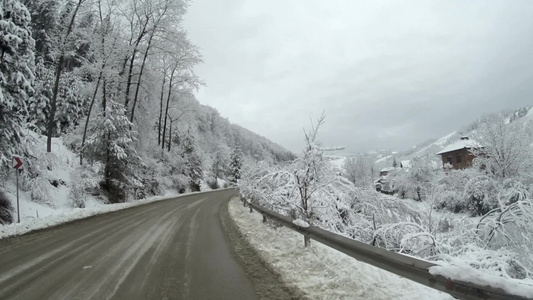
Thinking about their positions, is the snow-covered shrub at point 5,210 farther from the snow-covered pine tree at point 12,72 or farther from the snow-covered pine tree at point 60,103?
the snow-covered pine tree at point 60,103

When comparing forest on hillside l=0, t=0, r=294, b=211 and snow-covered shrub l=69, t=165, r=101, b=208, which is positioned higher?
forest on hillside l=0, t=0, r=294, b=211

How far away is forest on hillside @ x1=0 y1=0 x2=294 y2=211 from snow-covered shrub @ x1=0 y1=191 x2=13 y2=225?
0.86 meters

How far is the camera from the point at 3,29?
11414 mm

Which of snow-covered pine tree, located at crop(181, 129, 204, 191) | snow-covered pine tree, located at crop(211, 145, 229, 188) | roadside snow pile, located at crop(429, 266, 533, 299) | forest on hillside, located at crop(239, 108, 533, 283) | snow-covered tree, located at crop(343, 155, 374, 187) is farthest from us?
snow-covered pine tree, located at crop(211, 145, 229, 188)

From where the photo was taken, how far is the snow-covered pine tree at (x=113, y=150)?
19.8 metres

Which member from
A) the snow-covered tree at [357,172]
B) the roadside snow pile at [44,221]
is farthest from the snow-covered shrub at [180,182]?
the snow-covered tree at [357,172]

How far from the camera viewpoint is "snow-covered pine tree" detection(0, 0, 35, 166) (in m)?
11.5

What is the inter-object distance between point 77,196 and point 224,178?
56.4m

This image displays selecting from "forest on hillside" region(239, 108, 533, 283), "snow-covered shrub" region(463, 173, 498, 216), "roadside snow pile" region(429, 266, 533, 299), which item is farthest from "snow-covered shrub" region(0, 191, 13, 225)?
"snow-covered shrub" region(463, 173, 498, 216)

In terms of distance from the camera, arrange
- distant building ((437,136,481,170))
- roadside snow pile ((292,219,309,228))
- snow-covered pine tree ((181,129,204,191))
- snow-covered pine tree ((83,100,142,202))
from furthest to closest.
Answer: distant building ((437,136,481,170)), snow-covered pine tree ((181,129,204,191)), snow-covered pine tree ((83,100,142,202)), roadside snow pile ((292,219,309,228))

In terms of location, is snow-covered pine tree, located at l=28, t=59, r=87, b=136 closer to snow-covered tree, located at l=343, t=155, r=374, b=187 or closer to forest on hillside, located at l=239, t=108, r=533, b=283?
forest on hillside, located at l=239, t=108, r=533, b=283

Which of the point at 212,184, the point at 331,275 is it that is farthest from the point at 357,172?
the point at 331,275

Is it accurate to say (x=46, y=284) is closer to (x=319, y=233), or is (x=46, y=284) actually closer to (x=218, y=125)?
A: (x=319, y=233)

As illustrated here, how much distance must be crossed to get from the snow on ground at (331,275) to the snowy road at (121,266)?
0.82 meters
